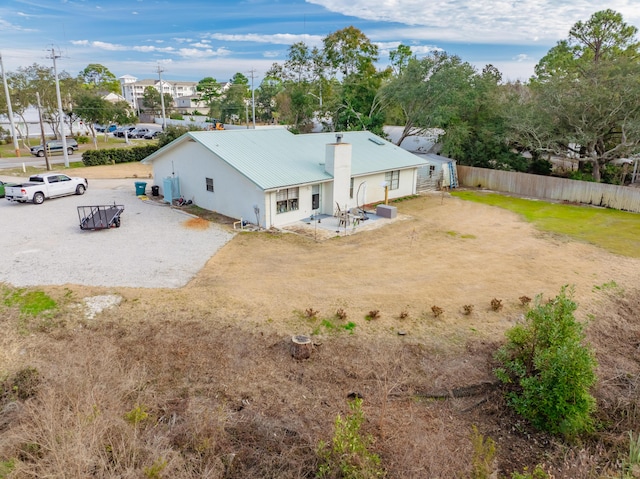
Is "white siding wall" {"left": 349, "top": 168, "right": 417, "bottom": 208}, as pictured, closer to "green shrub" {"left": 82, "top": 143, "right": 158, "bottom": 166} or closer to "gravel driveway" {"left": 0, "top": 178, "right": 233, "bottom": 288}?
"gravel driveway" {"left": 0, "top": 178, "right": 233, "bottom": 288}

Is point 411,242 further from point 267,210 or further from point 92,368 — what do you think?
point 92,368

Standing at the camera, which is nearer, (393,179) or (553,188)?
(393,179)

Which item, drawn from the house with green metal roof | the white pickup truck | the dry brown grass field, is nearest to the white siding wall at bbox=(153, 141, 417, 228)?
the house with green metal roof

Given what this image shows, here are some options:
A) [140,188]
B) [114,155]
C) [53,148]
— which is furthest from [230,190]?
[53,148]

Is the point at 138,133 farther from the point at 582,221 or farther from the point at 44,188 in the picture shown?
the point at 582,221

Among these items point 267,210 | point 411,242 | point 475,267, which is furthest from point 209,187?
point 475,267

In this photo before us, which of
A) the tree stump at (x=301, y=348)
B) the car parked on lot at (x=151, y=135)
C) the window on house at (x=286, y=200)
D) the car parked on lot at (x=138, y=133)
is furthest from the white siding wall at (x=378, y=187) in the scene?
the car parked on lot at (x=138, y=133)
